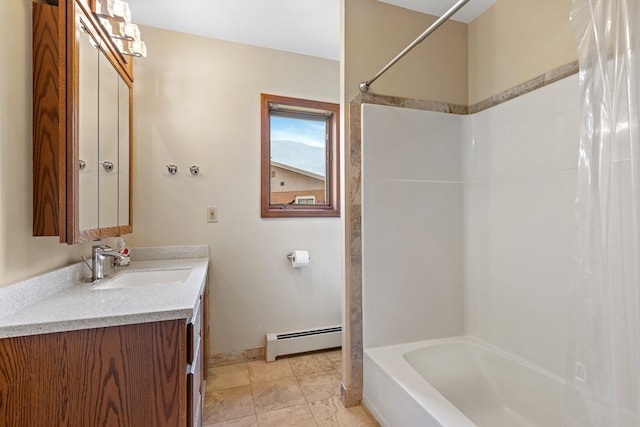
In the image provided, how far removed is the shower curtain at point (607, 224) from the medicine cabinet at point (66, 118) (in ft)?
5.70

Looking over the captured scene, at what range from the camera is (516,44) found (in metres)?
1.60

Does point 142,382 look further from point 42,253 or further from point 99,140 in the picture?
point 99,140

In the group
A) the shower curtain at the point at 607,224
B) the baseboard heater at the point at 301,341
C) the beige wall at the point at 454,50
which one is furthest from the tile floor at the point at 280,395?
the beige wall at the point at 454,50

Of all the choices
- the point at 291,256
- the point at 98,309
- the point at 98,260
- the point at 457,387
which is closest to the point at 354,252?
the point at 291,256

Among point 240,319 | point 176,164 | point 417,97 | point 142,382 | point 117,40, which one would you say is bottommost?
point 240,319

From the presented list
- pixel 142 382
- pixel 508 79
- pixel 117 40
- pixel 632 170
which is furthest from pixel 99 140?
pixel 508 79

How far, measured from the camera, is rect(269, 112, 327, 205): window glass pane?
2363 mm

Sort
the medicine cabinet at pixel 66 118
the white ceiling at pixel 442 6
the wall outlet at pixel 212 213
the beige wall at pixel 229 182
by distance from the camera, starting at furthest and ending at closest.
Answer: the wall outlet at pixel 212 213 → the beige wall at pixel 229 182 → the white ceiling at pixel 442 6 → the medicine cabinet at pixel 66 118

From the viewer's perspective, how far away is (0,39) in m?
0.97

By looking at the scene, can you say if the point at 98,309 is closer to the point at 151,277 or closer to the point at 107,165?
the point at 151,277

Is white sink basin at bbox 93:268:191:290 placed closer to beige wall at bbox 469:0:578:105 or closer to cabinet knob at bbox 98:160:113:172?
cabinet knob at bbox 98:160:113:172

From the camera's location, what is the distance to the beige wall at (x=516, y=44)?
4.56ft

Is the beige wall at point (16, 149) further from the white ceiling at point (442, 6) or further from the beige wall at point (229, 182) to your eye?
the white ceiling at point (442, 6)

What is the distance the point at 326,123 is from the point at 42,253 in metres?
2.00
